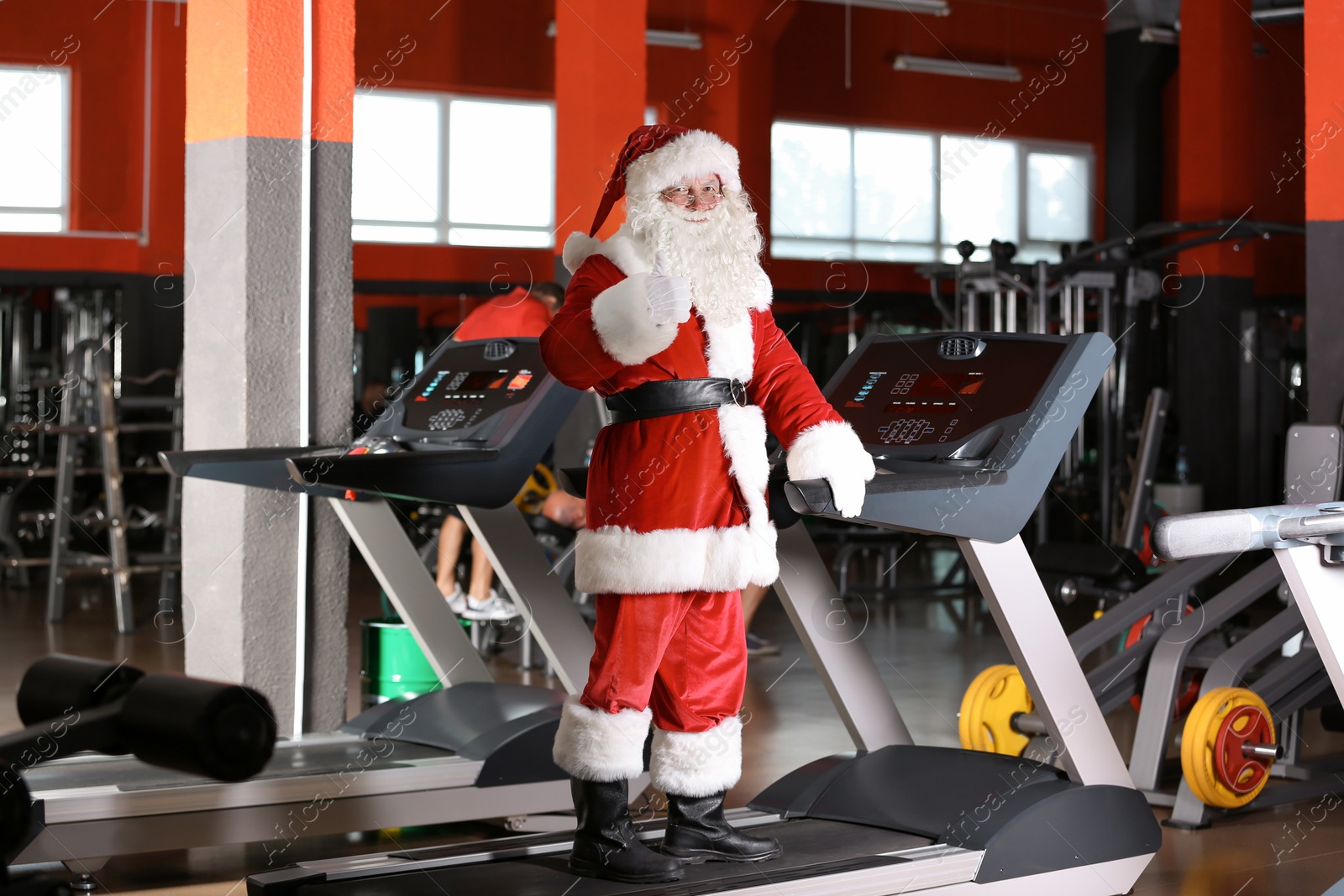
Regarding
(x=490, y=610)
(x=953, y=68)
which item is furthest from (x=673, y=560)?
(x=953, y=68)

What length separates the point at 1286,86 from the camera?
1328cm

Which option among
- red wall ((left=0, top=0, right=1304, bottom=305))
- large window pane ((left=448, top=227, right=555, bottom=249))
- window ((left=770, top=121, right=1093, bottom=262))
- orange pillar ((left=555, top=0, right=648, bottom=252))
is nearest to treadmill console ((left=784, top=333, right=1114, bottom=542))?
orange pillar ((left=555, top=0, right=648, bottom=252))

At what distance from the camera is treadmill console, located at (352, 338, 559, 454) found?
366 centimetres

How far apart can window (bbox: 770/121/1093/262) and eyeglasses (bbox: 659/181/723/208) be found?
407 inches

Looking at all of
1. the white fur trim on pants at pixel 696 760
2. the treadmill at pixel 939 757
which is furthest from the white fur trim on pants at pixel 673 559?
the white fur trim on pants at pixel 696 760

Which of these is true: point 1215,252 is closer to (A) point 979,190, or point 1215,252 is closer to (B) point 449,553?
(A) point 979,190

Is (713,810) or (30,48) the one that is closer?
(713,810)

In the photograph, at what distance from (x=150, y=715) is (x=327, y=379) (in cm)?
318

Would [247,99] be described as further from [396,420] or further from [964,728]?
[964,728]

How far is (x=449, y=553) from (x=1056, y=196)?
32.5 ft

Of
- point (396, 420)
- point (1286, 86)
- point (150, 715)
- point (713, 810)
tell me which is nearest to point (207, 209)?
point (396, 420)

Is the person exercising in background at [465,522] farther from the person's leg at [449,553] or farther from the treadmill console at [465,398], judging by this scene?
the treadmill console at [465,398]

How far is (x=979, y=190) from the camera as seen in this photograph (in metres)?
14.2

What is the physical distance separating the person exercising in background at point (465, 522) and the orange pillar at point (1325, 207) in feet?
7.76
